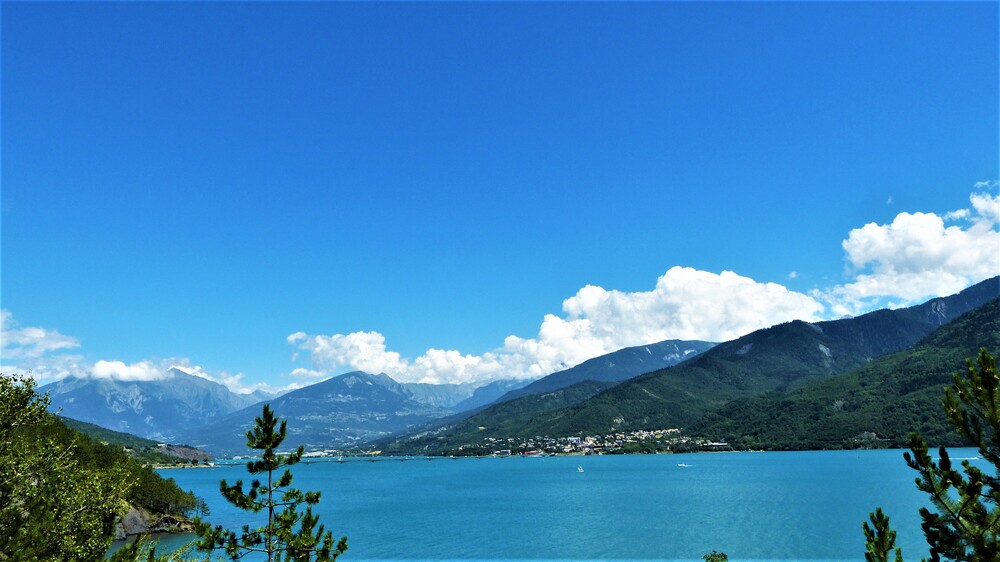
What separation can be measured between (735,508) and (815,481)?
199ft

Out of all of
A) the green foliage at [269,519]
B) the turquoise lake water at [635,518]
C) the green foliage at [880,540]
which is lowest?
the turquoise lake water at [635,518]

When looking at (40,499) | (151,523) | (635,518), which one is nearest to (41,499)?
(40,499)

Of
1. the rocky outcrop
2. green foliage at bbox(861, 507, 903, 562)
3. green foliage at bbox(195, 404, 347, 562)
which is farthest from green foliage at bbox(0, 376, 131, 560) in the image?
the rocky outcrop

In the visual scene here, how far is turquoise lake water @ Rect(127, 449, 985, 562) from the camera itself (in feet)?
271

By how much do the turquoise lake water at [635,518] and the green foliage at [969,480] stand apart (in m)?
69.5

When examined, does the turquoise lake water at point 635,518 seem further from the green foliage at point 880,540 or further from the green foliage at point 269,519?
the green foliage at point 880,540

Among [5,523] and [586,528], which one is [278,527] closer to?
[5,523]

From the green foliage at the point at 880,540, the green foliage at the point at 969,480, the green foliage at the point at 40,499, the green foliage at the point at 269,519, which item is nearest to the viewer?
the green foliage at the point at 969,480

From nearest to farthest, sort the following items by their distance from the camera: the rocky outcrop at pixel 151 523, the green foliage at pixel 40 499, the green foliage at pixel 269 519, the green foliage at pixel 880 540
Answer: the green foliage at pixel 40 499
the green foliage at pixel 880 540
the green foliage at pixel 269 519
the rocky outcrop at pixel 151 523

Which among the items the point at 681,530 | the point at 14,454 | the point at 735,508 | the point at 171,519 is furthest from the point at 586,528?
the point at 14,454

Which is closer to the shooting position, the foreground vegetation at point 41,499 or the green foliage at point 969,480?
the green foliage at point 969,480

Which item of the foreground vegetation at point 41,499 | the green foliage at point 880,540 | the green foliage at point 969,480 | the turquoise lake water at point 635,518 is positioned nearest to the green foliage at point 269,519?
the foreground vegetation at point 41,499

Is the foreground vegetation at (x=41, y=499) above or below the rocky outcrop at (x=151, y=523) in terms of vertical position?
above

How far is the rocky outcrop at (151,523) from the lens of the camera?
86438mm
